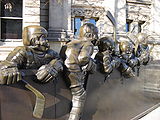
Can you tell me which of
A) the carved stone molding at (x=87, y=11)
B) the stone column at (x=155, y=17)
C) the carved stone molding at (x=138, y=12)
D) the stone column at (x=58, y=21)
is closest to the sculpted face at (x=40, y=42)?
the stone column at (x=58, y=21)

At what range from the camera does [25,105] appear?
6.25 ft

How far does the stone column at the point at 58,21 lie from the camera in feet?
28.0

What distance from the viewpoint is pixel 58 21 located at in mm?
8914

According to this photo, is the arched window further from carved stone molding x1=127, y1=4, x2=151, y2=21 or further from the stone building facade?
carved stone molding x1=127, y1=4, x2=151, y2=21

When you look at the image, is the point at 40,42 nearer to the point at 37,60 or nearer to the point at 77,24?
the point at 37,60

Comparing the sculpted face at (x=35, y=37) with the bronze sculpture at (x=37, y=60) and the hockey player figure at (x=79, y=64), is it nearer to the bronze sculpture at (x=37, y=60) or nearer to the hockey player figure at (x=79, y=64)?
the bronze sculpture at (x=37, y=60)

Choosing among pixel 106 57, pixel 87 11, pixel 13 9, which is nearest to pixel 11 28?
pixel 13 9

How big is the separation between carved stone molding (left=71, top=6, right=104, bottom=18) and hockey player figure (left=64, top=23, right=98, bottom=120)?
288 inches

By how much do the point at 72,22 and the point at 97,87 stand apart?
7028 millimetres

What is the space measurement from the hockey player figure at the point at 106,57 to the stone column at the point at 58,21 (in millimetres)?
5762

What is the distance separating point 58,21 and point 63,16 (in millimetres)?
333

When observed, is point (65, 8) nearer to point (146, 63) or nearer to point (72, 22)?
point (72, 22)

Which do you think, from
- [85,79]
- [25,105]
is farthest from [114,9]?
[25,105]

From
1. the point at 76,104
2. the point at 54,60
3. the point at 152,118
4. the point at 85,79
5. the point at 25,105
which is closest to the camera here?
the point at 25,105
